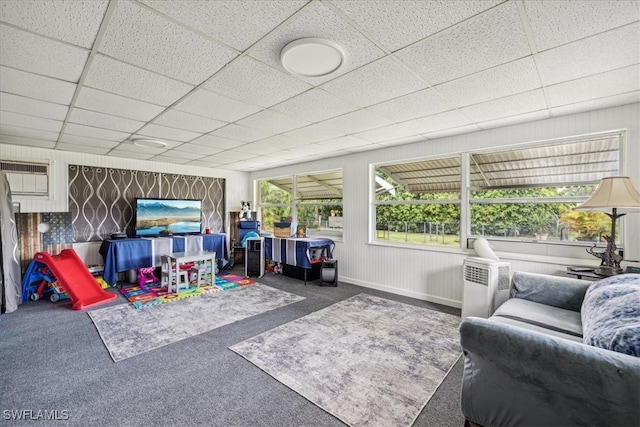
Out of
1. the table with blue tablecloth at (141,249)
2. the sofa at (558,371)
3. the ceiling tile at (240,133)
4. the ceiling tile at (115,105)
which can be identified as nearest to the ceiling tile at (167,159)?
the table with blue tablecloth at (141,249)

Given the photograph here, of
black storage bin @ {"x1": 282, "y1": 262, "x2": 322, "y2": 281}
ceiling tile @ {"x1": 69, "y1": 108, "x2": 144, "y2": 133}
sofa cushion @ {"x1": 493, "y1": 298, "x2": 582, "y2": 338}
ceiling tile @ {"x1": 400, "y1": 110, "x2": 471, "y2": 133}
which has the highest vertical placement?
ceiling tile @ {"x1": 400, "y1": 110, "x2": 471, "y2": 133}

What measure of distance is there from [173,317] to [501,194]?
449 cm

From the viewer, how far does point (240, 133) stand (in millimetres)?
3793

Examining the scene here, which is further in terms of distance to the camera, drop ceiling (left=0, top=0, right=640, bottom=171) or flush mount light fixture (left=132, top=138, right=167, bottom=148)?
flush mount light fixture (left=132, top=138, right=167, bottom=148)

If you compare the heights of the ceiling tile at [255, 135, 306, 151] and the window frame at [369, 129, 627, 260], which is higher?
the ceiling tile at [255, 135, 306, 151]

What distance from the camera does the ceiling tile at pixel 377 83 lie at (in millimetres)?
2088

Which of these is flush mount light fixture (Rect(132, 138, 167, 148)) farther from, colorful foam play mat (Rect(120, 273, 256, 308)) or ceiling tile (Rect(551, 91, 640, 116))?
ceiling tile (Rect(551, 91, 640, 116))

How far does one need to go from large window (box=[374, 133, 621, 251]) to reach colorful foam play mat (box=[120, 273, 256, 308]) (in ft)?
9.34

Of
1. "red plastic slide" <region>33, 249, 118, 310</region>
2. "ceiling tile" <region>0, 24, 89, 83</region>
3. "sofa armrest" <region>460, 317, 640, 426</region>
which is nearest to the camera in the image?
"sofa armrest" <region>460, 317, 640, 426</region>

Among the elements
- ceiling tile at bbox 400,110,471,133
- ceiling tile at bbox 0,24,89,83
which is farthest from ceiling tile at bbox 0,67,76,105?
ceiling tile at bbox 400,110,471,133

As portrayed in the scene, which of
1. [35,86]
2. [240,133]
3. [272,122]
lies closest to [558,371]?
[272,122]

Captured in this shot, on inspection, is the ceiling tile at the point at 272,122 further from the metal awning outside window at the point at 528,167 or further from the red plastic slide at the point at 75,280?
the red plastic slide at the point at 75,280

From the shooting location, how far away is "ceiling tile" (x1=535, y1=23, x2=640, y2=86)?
171 cm

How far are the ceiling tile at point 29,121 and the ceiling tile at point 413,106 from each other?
12.2ft
